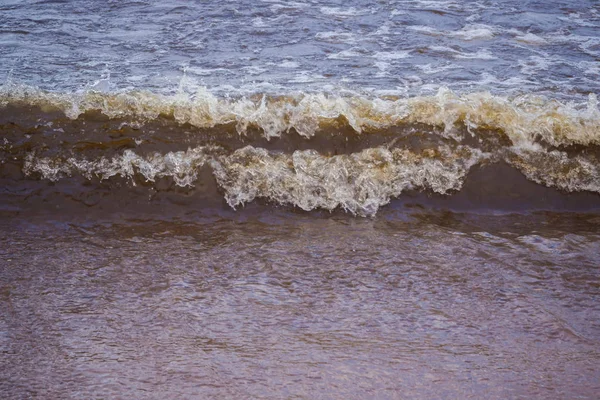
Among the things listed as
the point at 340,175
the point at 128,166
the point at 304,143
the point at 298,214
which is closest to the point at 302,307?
the point at 298,214

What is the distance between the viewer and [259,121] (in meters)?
4.34

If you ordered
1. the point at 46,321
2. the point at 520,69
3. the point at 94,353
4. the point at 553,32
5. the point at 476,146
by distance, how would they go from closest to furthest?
the point at 94,353 < the point at 46,321 < the point at 476,146 < the point at 520,69 < the point at 553,32

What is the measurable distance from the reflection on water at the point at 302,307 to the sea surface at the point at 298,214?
1cm

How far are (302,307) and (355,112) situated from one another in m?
1.80

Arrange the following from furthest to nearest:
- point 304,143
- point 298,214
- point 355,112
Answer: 1. point 355,112
2. point 304,143
3. point 298,214

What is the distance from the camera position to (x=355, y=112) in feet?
14.4

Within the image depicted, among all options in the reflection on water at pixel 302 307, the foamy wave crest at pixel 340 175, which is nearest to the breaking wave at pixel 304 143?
the foamy wave crest at pixel 340 175

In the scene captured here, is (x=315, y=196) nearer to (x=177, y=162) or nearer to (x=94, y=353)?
(x=177, y=162)

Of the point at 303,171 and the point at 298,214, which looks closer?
the point at 298,214

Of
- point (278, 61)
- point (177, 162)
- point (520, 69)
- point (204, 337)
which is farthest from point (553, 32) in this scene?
point (204, 337)

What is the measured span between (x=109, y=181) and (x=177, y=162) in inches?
15.6

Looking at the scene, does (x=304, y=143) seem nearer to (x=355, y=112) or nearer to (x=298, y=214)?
(x=355, y=112)

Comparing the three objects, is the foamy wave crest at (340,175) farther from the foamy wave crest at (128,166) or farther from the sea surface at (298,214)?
the foamy wave crest at (128,166)

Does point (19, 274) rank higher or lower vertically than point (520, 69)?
lower
